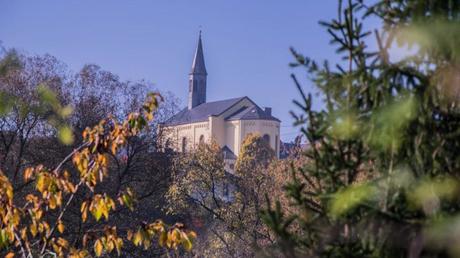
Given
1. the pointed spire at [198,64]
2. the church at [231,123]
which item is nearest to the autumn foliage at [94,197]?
the church at [231,123]

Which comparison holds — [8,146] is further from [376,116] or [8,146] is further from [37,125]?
[376,116]

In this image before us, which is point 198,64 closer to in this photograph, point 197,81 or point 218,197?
point 197,81

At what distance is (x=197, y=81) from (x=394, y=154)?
9390 cm

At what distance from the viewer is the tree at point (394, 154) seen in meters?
2.57

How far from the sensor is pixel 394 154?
2.66 meters

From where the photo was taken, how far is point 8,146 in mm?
20188

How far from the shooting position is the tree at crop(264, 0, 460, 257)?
2566mm

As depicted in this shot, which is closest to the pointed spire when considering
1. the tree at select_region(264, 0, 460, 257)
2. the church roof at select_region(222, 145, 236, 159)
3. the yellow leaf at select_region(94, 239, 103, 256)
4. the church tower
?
the church tower

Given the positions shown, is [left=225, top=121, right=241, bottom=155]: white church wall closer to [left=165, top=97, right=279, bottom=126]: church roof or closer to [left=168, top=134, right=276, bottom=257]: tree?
[left=165, top=97, right=279, bottom=126]: church roof

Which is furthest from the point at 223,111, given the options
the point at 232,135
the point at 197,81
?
the point at 197,81

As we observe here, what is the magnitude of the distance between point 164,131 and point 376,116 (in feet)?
76.0

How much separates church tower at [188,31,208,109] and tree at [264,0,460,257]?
296ft

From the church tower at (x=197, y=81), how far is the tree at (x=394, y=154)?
90128mm

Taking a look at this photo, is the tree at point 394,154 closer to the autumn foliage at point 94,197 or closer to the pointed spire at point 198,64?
the autumn foliage at point 94,197
